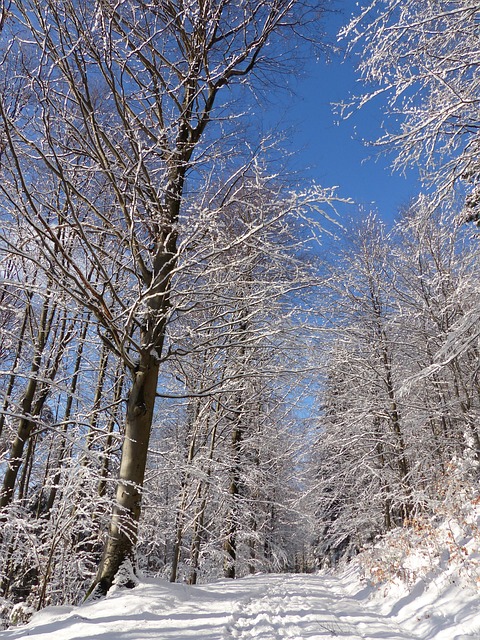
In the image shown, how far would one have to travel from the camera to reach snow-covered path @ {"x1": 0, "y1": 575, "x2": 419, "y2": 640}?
3.19 metres

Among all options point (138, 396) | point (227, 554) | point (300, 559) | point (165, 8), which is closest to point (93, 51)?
point (165, 8)

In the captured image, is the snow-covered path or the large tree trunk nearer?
the snow-covered path

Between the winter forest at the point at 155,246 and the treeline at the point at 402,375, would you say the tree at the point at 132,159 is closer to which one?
the winter forest at the point at 155,246

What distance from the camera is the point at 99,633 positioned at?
300 centimetres

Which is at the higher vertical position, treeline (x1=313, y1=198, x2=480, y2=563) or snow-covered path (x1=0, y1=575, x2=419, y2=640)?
treeline (x1=313, y1=198, x2=480, y2=563)

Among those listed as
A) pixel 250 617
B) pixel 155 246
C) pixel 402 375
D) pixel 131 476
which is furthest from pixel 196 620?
pixel 402 375

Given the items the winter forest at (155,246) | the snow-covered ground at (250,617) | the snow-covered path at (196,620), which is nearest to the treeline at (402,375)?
the winter forest at (155,246)

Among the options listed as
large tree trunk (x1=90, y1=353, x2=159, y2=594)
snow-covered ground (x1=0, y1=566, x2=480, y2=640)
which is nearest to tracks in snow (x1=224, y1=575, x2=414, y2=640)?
snow-covered ground (x1=0, y1=566, x2=480, y2=640)

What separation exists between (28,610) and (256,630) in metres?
2.76

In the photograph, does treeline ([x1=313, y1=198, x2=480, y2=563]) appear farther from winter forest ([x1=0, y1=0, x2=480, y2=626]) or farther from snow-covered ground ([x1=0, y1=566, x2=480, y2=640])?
snow-covered ground ([x1=0, y1=566, x2=480, y2=640])

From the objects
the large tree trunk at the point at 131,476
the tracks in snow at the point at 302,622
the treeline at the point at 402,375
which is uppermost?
the treeline at the point at 402,375

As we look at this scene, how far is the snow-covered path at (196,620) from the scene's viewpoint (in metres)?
3.19

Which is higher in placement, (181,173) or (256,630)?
(181,173)

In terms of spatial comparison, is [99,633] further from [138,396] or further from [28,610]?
[28,610]
